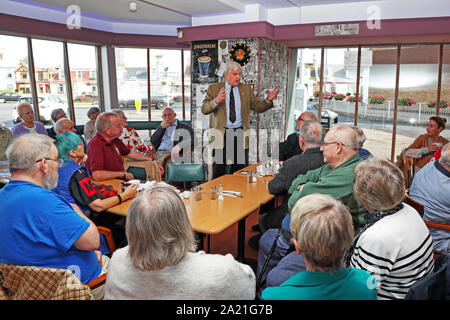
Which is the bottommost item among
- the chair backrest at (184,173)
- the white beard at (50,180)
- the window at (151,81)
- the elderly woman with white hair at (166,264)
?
the chair backrest at (184,173)

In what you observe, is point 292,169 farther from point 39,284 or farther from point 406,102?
point 406,102

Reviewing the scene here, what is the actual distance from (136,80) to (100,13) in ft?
5.90

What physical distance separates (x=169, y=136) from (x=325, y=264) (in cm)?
555

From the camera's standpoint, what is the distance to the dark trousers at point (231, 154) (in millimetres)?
5488

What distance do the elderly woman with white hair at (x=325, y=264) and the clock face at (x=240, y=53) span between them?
17.8 ft

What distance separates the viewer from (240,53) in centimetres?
656

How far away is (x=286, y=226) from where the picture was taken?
2711 millimetres

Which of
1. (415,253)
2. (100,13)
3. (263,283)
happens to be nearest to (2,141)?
(100,13)

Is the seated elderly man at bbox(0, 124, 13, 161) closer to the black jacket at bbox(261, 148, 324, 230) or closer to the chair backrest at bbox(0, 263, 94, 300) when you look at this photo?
the chair backrest at bbox(0, 263, 94, 300)

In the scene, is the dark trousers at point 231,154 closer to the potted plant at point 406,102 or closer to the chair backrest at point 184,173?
the chair backrest at point 184,173

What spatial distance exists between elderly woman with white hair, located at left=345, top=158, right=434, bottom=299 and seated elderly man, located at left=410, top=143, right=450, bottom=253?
1.06 m

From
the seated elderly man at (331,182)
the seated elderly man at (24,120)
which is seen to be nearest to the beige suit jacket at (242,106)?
the seated elderly man at (331,182)

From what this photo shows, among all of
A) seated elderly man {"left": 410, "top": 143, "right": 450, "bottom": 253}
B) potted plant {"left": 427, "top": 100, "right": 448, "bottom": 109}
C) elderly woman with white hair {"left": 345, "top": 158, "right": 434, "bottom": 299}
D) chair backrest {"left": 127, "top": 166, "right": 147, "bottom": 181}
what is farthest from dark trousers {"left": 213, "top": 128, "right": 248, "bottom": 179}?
potted plant {"left": 427, "top": 100, "right": 448, "bottom": 109}

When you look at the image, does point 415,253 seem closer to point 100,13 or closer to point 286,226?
point 286,226
